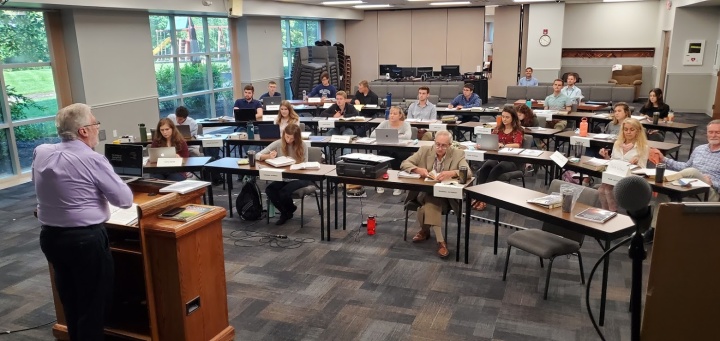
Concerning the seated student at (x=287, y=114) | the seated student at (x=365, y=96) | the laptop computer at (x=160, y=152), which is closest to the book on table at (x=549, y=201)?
the laptop computer at (x=160, y=152)

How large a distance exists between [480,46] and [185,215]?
606 inches

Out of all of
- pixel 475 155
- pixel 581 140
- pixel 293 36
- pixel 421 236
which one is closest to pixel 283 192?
pixel 421 236

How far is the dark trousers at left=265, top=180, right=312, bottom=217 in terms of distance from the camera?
19.3ft

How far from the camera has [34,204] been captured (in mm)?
6980

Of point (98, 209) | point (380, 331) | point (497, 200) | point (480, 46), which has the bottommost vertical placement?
point (380, 331)

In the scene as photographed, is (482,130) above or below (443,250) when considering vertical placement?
above

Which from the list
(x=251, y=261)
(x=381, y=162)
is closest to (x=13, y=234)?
(x=251, y=261)

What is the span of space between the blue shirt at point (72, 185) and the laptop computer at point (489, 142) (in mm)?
4376

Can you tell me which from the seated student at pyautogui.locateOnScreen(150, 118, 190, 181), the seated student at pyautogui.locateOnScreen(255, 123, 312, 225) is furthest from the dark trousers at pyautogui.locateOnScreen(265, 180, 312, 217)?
the seated student at pyautogui.locateOnScreen(150, 118, 190, 181)

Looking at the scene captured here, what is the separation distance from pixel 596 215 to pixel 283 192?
10.8ft

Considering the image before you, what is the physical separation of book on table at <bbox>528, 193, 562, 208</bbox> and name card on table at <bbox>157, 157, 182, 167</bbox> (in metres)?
3.79

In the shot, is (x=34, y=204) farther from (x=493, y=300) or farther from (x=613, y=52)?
(x=613, y=52)

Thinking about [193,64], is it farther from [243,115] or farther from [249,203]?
[249,203]

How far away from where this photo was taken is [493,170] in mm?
6324
